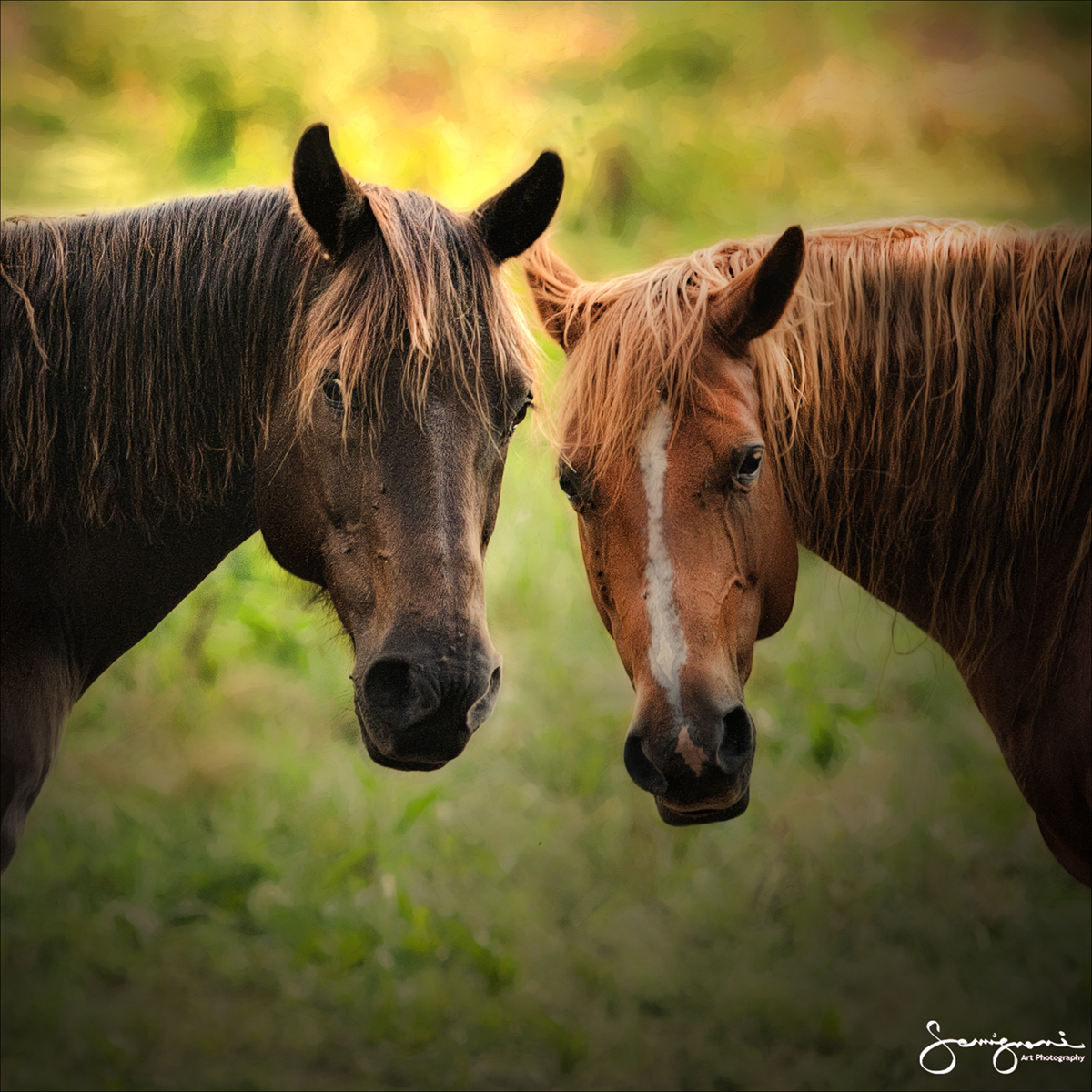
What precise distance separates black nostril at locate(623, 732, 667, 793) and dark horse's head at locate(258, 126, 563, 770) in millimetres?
270

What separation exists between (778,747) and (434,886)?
115cm

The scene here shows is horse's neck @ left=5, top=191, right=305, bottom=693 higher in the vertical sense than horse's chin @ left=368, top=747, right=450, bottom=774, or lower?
higher

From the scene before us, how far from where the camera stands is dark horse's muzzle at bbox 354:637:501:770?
4.12ft

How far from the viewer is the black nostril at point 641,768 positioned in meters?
1.45

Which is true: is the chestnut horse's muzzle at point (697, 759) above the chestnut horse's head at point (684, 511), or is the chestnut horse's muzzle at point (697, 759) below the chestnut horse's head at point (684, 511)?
below

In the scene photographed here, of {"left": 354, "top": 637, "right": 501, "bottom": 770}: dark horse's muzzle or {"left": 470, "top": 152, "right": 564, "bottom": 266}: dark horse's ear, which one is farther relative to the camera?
{"left": 470, "top": 152, "right": 564, "bottom": 266}: dark horse's ear

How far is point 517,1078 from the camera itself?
2.23 meters

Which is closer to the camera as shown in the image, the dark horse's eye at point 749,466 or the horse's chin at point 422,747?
the horse's chin at point 422,747

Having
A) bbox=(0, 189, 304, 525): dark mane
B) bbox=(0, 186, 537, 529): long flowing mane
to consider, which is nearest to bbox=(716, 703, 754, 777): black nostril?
bbox=(0, 186, 537, 529): long flowing mane

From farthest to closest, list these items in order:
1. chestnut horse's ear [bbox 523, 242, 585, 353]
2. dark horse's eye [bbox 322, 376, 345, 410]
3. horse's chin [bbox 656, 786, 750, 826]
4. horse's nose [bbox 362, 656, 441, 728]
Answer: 1. chestnut horse's ear [bbox 523, 242, 585, 353]
2. horse's chin [bbox 656, 786, 750, 826]
3. dark horse's eye [bbox 322, 376, 345, 410]
4. horse's nose [bbox 362, 656, 441, 728]

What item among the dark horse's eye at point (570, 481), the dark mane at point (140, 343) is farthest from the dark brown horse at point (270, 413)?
the dark horse's eye at point (570, 481)

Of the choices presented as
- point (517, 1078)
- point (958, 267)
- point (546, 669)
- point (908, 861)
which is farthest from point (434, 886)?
point (958, 267)

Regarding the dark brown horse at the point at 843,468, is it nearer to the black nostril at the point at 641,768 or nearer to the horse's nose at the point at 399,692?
the black nostril at the point at 641,768

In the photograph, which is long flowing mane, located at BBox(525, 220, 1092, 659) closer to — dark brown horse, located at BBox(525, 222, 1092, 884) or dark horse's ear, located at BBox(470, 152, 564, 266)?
dark brown horse, located at BBox(525, 222, 1092, 884)
